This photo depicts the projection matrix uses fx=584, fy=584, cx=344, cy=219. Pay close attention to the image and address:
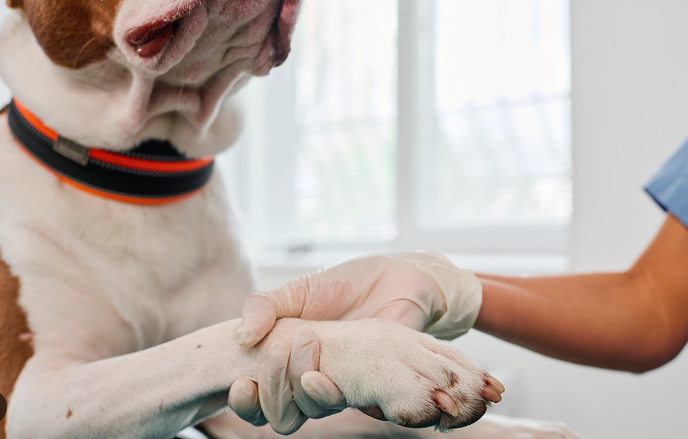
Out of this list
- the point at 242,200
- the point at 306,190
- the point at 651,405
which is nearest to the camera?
the point at 651,405

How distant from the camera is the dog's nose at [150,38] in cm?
94

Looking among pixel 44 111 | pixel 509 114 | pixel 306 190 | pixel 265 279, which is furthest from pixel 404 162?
pixel 44 111

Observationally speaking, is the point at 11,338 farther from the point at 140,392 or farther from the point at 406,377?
the point at 406,377

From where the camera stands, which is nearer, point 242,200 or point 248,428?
point 248,428

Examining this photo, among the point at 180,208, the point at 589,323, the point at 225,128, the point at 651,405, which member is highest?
the point at 225,128

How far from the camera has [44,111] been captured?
103 centimetres

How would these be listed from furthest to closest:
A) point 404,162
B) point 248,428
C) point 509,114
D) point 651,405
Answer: point 404,162 → point 509,114 → point 651,405 → point 248,428

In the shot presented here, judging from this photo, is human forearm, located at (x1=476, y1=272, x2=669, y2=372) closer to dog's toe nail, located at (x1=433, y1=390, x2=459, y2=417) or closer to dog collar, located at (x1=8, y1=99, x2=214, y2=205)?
dog's toe nail, located at (x1=433, y1=390, x2=459, y2=417)

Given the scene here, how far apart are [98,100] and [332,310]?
58cm

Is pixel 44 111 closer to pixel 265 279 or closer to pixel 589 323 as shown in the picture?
pixel 589 323

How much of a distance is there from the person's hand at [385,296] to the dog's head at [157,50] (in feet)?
1.42

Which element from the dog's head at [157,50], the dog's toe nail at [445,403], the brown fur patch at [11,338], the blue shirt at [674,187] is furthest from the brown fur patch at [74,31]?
the blue shirt at [674,187]

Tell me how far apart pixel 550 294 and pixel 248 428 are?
58 cm

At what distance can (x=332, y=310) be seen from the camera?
2.90 ft
